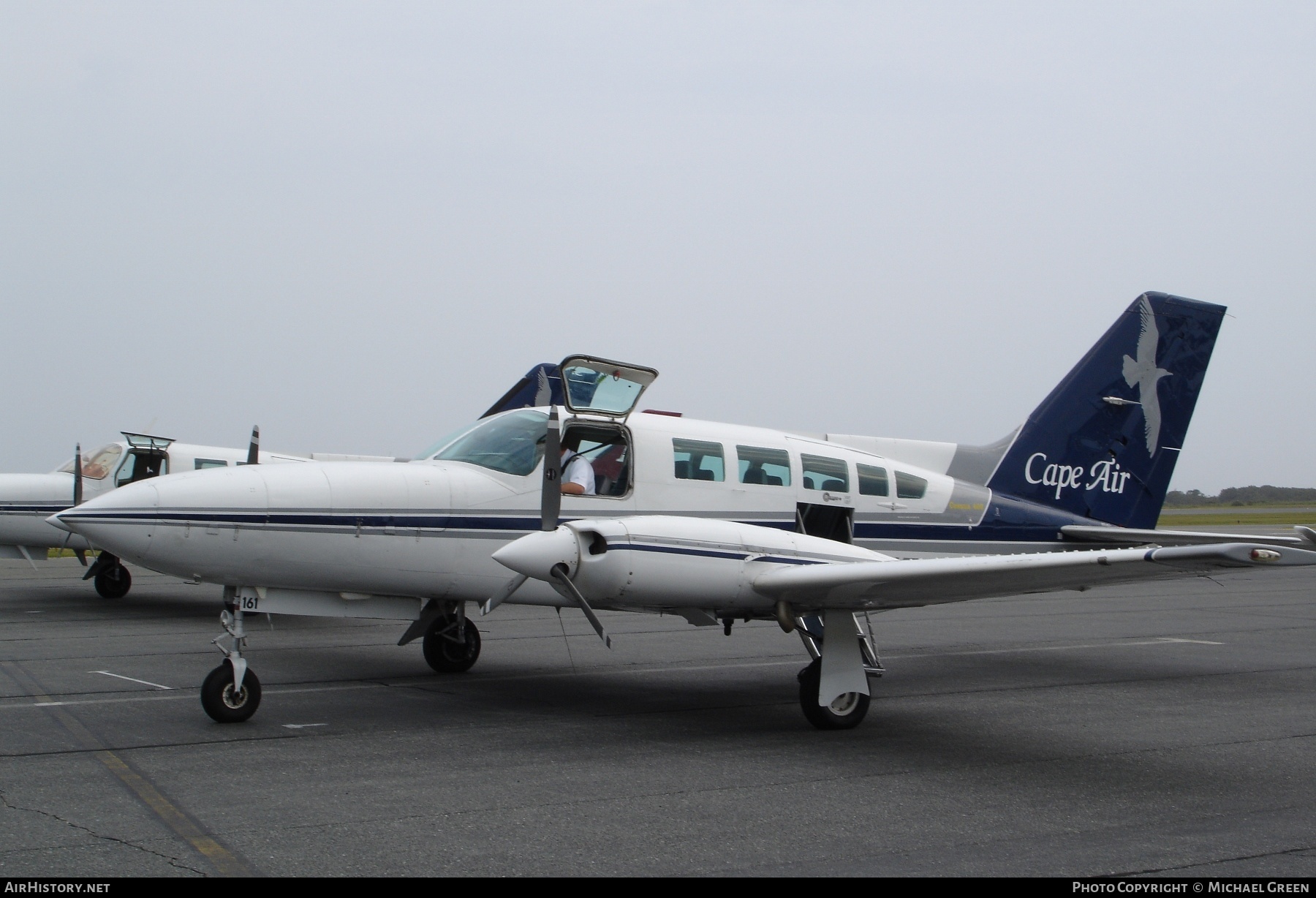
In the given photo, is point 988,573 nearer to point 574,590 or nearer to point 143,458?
point 574,590

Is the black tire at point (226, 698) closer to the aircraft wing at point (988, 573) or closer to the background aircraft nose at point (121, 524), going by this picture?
the background aircraft nose at point (121, 524)

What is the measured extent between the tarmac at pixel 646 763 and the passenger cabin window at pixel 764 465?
81.7 inches

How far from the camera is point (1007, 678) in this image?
1166cm

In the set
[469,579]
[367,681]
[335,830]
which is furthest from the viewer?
[367,681]

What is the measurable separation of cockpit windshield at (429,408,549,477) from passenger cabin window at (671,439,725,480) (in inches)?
48.7

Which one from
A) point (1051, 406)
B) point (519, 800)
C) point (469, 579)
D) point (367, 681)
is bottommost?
point (367, 681)

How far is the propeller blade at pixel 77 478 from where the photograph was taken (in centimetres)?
1814

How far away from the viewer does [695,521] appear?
8227mm

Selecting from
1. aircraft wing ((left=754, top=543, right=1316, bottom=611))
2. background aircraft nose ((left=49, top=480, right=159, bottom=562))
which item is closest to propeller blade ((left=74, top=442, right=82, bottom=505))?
background aircraft nose ((left=49, top=480, right=159, bottom=562))

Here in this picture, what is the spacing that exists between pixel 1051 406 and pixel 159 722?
9.44 meters

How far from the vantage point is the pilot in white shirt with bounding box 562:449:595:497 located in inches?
366

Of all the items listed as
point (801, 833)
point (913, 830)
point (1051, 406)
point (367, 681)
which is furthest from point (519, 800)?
point (1051, 406)

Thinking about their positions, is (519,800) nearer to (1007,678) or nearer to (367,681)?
(367,681)
